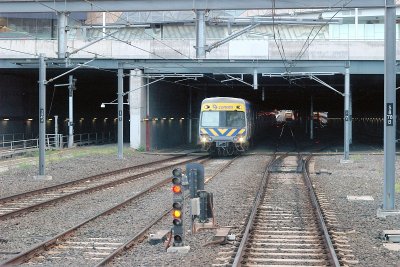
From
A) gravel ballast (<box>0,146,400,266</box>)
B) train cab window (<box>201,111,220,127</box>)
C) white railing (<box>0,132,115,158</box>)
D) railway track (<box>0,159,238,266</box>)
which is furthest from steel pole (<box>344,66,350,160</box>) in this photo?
railway track (<box>0,159,238,266</box>)

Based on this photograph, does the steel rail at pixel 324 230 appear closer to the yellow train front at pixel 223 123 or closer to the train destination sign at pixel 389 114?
the train destination sign at pixel 389 114

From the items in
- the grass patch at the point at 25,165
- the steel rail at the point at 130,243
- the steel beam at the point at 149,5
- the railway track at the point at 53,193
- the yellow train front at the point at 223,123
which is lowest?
the railway track at the point at 53,193

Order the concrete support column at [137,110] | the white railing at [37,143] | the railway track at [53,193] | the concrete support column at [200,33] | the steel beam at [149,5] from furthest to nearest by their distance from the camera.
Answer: the concrete support column at [137,110] < the white railing at [37,143] < the concrete support column at [200,33] < the steel beam at [149,5] < the railway track at [53,193]

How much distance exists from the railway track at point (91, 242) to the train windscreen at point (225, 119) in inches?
800

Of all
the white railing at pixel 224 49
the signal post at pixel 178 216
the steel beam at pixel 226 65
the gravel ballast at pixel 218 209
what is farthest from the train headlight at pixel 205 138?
the signal post at pixel 178 216

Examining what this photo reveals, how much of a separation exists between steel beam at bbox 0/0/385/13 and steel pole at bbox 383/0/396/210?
16.7ft

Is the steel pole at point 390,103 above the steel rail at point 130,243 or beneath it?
above

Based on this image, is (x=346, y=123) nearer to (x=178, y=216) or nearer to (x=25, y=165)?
(x=25, y=165)

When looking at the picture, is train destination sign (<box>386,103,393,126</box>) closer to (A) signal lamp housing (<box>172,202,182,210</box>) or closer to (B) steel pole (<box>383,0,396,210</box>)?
(B) steel pole (<box>383,0,396,210</box>)

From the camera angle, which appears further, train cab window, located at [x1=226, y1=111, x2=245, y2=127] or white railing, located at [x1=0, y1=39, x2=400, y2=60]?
white railing, located at [x1=0, y1=39, x2=400, y2=60]

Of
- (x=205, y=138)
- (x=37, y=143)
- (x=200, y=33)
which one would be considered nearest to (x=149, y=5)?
(x=200, y=33)

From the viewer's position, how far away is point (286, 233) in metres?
11.9

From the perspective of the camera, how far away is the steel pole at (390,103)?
1394 cm

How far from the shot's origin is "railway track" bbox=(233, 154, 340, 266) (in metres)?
9.56
